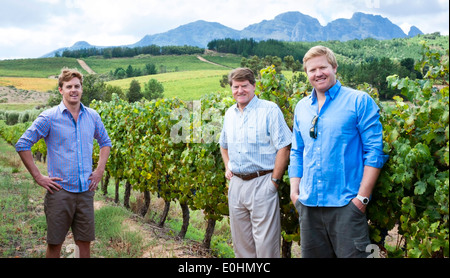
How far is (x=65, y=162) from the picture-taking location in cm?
369

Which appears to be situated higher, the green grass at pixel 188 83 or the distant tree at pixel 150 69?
the distant tree at pixel 150 69

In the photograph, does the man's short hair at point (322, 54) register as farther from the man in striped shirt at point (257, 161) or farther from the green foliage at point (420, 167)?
the man in striped shirt at point (257, 161)

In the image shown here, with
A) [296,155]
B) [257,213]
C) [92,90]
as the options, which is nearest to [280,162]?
[296,155]

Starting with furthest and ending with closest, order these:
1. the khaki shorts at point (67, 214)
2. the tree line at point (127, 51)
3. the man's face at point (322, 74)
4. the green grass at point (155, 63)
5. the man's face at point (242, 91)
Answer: the tree line at point (127, 51)
the green grass at point (155, 63)
the khaki shorts at point (67, 214)
the man's face at point (242, 91)
the man's face at point (322, 74)

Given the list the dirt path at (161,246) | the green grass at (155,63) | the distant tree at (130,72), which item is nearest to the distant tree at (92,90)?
the distant tree at (130,72)

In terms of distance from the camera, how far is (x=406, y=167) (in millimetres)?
2680

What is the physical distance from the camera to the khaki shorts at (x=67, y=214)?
12.1 ft

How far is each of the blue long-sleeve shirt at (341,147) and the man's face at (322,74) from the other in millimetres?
48

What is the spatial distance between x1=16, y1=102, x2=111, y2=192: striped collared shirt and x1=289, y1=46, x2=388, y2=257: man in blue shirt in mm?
2120

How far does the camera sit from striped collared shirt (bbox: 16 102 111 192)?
364cm

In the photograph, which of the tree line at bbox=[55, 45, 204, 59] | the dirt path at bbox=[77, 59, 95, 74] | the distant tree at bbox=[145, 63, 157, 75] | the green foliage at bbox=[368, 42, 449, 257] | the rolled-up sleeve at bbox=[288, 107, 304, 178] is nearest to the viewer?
the green foliage at bbox=[368, 42, 449, 257]

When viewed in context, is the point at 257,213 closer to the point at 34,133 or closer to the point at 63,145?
the point at 63,145

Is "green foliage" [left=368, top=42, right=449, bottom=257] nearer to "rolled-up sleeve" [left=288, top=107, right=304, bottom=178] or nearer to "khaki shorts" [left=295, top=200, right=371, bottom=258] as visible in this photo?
"khaki shorts" [left=295, top=200, right=371, bottom=258]

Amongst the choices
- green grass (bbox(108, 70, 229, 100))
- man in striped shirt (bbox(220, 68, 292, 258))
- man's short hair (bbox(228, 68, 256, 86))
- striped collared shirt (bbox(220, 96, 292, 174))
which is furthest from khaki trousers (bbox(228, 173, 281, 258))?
green grass (bbox(108, 70, 229, 100))
